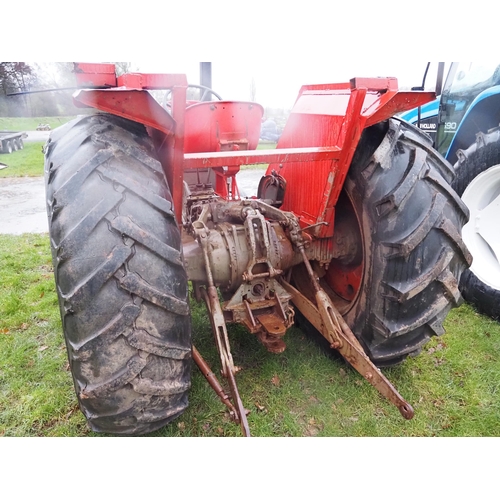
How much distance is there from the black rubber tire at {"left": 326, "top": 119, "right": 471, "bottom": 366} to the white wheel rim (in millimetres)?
1304

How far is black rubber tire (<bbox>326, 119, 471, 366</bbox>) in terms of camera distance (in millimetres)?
1894

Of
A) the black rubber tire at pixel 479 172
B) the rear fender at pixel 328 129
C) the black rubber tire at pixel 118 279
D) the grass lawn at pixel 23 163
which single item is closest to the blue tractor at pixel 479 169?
the black rubber tire at pixel 479 172

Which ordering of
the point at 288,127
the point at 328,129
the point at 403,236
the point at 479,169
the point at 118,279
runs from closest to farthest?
the point at 118,279 < the point at 403,236 < the point at 328,129 < the point at 288,127 < the point at 479,169

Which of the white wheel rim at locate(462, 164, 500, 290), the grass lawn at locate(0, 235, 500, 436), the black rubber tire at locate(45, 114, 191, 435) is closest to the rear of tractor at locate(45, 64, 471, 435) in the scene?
the black rubber tire at locate(45, 114, 191, 435)

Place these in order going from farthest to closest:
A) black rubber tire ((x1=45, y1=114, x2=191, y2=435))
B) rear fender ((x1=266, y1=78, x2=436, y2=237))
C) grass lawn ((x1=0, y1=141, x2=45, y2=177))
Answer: grass lawn ((x1=0, y1=141, x2=45, y2=177)) → rear fender ((x1=266, y1=78, x2=436, y2=237)) → black rubber tire ((x1=45, y1=114, x2=191, y2=435))

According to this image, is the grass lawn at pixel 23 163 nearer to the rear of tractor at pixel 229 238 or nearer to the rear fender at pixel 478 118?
the rear of tractor at pixel 229 238

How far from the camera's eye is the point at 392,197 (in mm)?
1868

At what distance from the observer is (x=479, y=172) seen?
10.2 feet

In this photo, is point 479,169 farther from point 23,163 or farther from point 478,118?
point 23,163

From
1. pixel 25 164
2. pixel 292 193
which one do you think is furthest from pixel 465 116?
pixel 25 164

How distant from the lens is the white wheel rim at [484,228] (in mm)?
3154

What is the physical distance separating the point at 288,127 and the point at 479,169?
1.51 meters

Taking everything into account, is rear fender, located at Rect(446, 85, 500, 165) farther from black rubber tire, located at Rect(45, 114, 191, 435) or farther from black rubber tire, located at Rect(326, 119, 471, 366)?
black rubber tire, located at Rect(45, 114, 191, 435)

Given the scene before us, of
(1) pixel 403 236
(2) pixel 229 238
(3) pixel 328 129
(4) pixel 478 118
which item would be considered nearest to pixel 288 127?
(3) pixel 328 129
